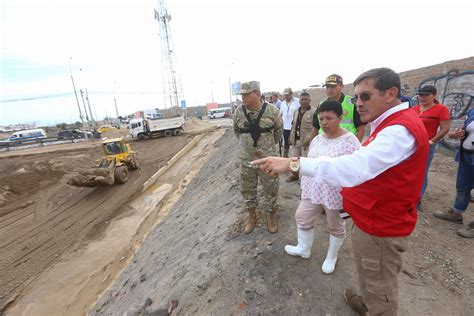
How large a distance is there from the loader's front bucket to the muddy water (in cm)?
183

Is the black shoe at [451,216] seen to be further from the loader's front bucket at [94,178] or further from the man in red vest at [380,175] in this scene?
the loader's front bucket at [94,178]

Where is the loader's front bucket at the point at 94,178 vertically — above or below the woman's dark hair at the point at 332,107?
below

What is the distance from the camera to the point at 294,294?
7.48 feet

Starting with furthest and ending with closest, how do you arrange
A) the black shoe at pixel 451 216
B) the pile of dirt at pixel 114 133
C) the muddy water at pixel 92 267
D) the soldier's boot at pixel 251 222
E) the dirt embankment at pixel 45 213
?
the pile of dirt at pixel 114 133 < the dirt embankment at pixel 45 213 < the muddy water at pixel 92 267 < the black shoe at pixel 451 216 < the soldier's boot at pixel 251 222

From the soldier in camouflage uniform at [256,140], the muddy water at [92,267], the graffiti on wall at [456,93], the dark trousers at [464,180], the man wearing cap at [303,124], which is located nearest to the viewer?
the soldier in camouflage uniform at [256,140]

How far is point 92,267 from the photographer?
20.8 ft

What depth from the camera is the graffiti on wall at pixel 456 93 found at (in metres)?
6.14

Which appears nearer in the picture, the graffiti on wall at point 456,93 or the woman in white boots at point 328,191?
the woman in white boots at point 328,191

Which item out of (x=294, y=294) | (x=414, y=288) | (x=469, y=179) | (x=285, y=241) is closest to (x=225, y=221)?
(x=285, y=241)

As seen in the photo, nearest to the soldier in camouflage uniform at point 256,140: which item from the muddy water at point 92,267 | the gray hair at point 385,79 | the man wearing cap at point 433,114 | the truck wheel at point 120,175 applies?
the gray hair at point 385,79

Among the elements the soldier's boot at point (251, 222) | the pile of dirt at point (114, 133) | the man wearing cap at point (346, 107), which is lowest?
the pile of dirt at point (114, 133)

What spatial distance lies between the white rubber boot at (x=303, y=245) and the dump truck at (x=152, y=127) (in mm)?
24641

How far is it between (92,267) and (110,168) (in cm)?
583

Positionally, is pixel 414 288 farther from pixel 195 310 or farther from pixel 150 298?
pixel 150 298
